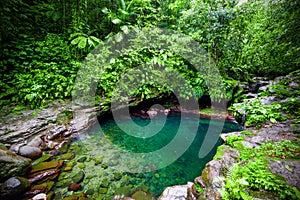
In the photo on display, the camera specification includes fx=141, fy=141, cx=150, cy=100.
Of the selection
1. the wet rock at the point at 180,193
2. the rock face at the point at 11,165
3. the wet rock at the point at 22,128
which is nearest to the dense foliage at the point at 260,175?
the wet rock at the point at 180,193

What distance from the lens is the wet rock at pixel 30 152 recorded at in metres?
3.21

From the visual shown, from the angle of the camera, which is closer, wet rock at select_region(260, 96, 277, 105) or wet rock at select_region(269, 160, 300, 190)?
wet rock at select_region(269, 160, 300, 190)

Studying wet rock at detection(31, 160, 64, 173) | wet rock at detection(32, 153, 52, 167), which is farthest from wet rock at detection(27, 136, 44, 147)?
wet rock at detection(31, 160, 64, 173)

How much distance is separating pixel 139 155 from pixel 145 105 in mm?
3591

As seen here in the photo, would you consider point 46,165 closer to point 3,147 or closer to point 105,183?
point 3,147

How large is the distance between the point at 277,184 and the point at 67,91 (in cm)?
597

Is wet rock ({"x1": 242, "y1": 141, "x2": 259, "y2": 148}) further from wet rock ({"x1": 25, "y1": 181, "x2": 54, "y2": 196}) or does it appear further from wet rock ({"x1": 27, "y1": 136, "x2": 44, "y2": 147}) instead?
wet rock ({"x1": 27, "y1": 136, "x2": 44, "y2": 147})

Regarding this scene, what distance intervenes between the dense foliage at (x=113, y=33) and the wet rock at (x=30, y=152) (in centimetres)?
168

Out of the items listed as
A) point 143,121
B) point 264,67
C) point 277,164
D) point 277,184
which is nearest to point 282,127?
point 277,164

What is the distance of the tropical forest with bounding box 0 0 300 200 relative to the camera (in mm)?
2521

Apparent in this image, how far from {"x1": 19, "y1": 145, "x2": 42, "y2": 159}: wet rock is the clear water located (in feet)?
2.41

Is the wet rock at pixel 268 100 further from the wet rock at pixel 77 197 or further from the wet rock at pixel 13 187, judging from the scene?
the wet rock at pixel 13 187

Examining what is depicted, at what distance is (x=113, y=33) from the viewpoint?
7.29 m

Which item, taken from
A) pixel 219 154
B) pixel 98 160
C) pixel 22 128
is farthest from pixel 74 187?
pixel 219 154
